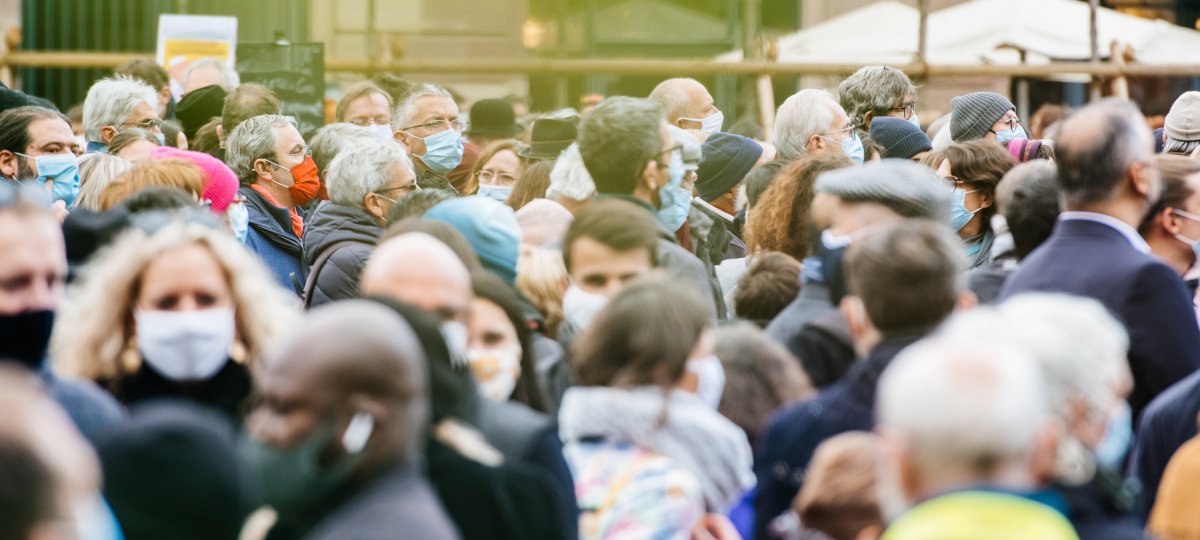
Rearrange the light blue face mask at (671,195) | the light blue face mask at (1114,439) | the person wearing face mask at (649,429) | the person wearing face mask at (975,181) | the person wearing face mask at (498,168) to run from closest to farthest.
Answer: the light blue face mask at (1114,439)
the person wearing face mask at (649,429)
the light blue face mask at (671,195)
the person wearing face mask at (975,181)
the person wearing face mask at (498,168)

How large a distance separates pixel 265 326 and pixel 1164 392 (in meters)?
2.53

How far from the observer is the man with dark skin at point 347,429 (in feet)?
10.3

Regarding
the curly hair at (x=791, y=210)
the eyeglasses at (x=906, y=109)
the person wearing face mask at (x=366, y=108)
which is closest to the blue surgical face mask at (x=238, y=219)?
the curly hair at (x=791, y=210)

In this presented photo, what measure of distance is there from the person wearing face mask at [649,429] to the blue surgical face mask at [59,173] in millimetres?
4632

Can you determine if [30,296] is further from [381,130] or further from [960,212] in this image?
[381,130]

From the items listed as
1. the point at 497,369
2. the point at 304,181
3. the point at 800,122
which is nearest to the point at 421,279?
the point at 497,369

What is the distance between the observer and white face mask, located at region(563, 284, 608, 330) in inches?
207

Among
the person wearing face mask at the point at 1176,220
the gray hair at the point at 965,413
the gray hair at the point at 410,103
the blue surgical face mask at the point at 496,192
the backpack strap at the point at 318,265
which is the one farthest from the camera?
the gray hair at the point at 410,103

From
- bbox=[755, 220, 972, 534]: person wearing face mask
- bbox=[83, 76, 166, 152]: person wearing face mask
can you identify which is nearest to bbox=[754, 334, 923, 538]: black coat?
bbox=[755, 220, 972, 534]: person wearing face mask

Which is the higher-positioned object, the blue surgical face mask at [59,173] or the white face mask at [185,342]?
the blue surgical face mask at [59,173]

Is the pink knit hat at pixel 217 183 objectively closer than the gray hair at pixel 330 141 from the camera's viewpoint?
Yes

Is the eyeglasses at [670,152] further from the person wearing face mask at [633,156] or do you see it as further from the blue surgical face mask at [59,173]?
the blue surgical face mask at [59,173]

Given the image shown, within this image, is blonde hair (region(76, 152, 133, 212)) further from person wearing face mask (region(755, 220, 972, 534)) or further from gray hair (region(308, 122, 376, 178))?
person wearing face mask (region(755, 220, 972, 534))

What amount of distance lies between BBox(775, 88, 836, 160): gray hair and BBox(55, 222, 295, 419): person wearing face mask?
14.7 ft
